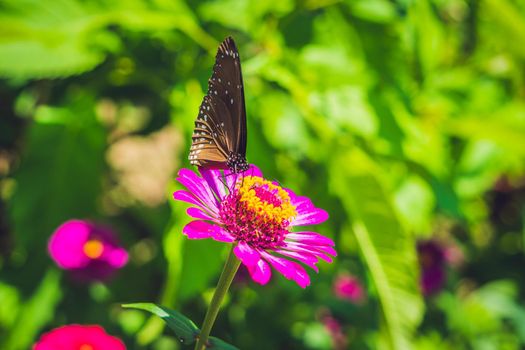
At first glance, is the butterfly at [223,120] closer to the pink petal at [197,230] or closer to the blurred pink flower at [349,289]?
the pink petal at [197,230]

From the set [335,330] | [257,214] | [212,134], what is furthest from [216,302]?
[335,330]

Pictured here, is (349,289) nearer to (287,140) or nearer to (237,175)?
(287,140)

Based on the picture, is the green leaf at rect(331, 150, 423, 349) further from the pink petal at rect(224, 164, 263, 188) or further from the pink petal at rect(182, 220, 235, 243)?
the pink petal at rect(182, 220, 235, 243)

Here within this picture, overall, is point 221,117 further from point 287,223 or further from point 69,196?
point 69,196

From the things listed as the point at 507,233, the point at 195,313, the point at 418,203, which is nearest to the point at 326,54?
the point at 418,203

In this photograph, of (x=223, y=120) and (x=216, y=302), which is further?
(x=223, y=120)
